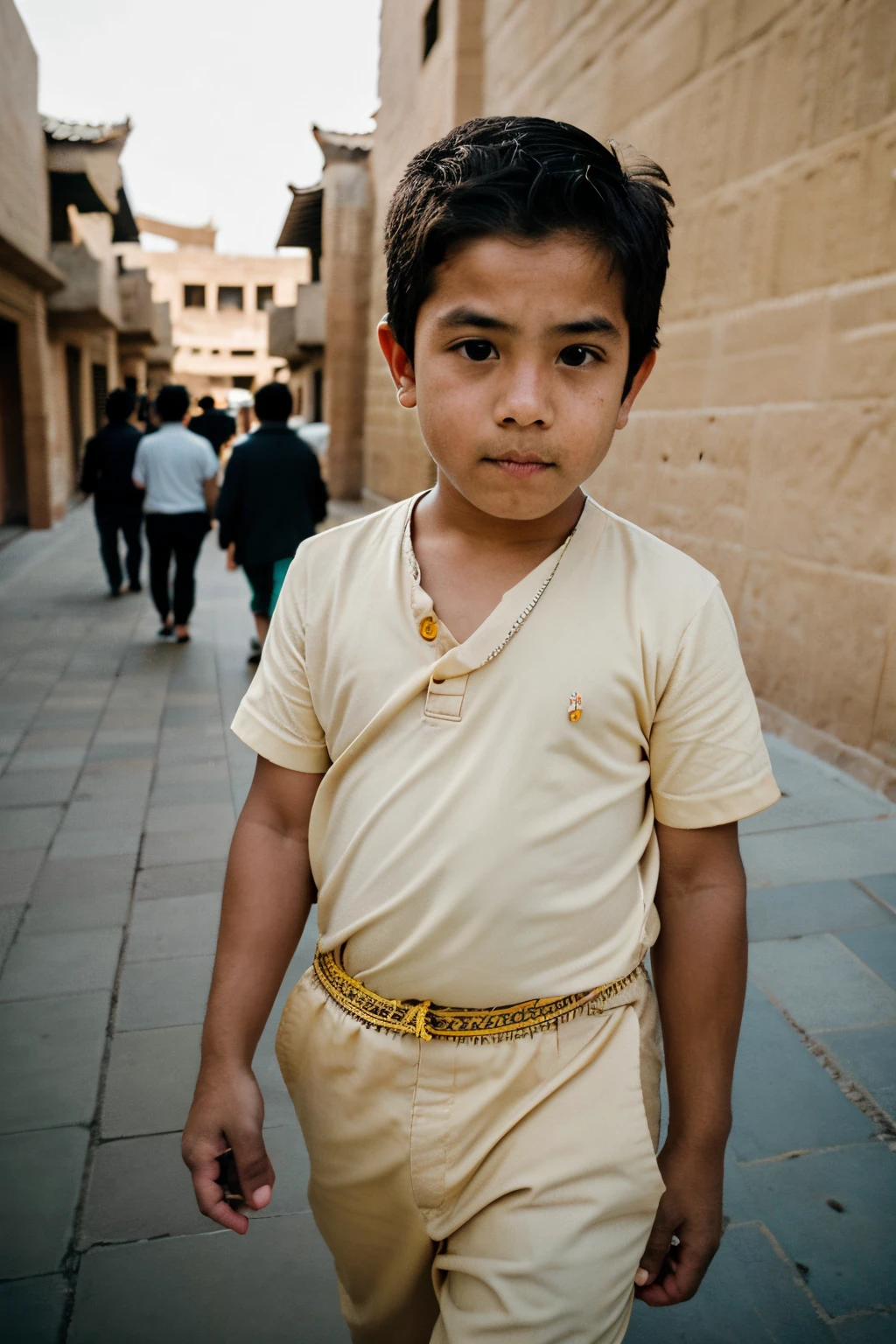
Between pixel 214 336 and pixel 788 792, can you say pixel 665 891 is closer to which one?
pixel 788 792

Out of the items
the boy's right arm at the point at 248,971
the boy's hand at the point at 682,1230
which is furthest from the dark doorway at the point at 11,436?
the boy's hand at the point at 682,1230

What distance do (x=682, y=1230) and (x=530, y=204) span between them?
3.70ft

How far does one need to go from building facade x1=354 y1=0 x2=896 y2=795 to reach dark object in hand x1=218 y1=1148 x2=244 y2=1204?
3023mm

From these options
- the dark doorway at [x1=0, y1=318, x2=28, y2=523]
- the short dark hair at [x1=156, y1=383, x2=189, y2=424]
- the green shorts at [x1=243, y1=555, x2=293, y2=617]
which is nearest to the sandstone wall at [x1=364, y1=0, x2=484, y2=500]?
the short dark hair at [x1=156, y1=383, x2=189, y2=424]

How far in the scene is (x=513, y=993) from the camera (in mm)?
1074

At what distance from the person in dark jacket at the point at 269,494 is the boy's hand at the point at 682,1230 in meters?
4.77

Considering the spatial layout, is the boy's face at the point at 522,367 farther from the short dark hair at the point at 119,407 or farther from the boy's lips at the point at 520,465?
the short dark hair at the point at 119,407

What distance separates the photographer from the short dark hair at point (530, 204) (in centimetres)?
103

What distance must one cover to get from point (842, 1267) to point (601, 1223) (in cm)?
104

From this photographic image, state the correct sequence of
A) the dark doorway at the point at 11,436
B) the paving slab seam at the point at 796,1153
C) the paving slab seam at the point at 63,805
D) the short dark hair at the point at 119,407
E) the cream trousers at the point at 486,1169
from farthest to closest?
the dark doorway at the point at 11,436
the short dark hair at the point at 119,407
the paving slab seam at the point at 63,805
the paving slab seam at the point at 796,1153
the cream trousers at the point at 486,1169

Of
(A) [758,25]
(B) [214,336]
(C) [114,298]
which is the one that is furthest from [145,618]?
(B) [214,336]

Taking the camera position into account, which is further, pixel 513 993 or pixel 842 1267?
pixel 842 1267

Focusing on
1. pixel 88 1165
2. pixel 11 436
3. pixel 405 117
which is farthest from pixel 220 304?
pixel 88 1165

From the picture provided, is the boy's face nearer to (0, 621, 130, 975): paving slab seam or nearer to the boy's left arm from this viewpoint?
the boy's left arm
